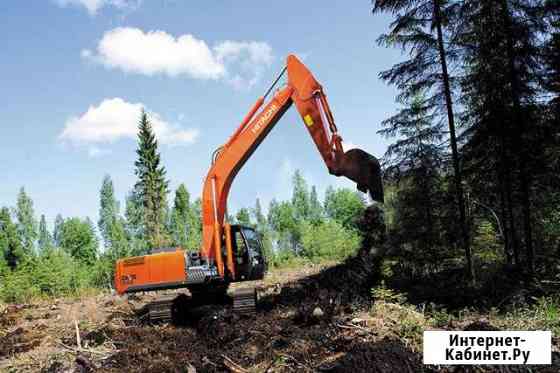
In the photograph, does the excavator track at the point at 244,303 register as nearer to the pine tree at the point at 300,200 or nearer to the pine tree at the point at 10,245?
the pine tree at the point at 10,245

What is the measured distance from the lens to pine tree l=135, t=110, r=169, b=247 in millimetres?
39250

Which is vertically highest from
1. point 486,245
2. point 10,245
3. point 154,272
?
point 10,245

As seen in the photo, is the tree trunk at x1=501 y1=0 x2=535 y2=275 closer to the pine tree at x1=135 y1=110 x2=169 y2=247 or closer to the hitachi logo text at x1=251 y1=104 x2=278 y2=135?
the hitachi logo text at x1=251 y1=104 x2=278 y2=135

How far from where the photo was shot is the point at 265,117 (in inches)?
402

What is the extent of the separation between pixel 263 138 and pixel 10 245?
5303 cm

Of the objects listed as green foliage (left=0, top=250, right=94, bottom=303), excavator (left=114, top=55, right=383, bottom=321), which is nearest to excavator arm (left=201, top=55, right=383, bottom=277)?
excavator (left=114, top=55, right=383, bottom=321)

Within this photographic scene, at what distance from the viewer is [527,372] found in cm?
430

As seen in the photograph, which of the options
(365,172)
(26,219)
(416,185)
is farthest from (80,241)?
(365,172)

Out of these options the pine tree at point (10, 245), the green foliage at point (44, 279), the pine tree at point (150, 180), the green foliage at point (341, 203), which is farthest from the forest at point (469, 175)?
the green foliage at point (341, 203)

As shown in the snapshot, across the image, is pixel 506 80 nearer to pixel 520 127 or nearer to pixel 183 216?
pixel 520 127

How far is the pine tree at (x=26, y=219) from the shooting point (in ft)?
215

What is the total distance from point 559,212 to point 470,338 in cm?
1167

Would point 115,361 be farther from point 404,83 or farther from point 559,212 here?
point 559,212

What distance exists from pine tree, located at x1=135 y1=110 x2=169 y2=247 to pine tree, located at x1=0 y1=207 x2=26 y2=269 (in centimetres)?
2264
